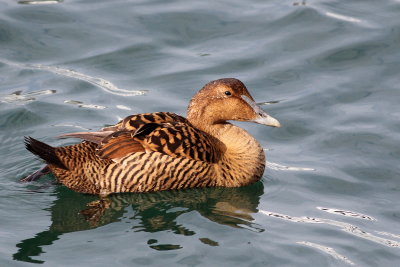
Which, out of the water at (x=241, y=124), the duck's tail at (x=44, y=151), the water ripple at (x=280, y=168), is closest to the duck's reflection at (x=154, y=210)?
the water at (x=241, y=124)

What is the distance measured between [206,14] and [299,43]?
1445 millimetres

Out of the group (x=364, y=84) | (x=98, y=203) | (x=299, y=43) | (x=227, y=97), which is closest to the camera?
(x=98, y=203)

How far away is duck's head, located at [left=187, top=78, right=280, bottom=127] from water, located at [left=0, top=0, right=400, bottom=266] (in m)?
0.68

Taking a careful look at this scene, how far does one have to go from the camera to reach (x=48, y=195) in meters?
7.45

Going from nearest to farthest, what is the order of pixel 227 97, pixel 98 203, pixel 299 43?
1. pixel 98 203
2. pixel 227 97
3. pixel 299 43

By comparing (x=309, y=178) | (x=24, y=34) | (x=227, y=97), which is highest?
(x=24, y=34)

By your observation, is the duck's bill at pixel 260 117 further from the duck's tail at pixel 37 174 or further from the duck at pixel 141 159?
the duck's tail at pixel 37 174

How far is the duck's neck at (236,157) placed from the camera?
7.66 meters

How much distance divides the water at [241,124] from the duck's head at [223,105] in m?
0.68

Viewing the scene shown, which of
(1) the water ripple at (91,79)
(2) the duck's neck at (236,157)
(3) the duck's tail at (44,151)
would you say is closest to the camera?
(3) the duck's tail at (44,151)

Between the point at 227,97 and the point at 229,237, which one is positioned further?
the point at 227,97

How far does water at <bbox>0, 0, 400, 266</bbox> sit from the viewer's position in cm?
660

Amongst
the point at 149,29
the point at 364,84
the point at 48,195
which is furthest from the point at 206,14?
the point at 48,195

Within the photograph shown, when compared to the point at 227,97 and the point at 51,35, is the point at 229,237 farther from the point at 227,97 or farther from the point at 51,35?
the point at 51,35
